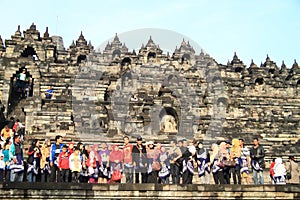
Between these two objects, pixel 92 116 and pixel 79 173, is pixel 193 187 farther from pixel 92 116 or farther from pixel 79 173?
pixel 92 116

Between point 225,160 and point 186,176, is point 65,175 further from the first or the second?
point 225,160

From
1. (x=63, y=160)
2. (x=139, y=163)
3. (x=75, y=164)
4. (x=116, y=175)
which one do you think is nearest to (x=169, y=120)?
(x=139, y=163)

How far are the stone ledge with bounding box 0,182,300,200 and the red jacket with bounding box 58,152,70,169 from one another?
1.03 m

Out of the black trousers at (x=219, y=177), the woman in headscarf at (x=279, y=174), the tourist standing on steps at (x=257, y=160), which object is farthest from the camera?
the tourist standing on steps at (x=257, y=160)

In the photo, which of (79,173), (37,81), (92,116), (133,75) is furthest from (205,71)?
(79,173)

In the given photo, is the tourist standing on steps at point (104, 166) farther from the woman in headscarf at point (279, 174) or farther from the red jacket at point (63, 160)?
the woman in headscarf at point (279, 174)

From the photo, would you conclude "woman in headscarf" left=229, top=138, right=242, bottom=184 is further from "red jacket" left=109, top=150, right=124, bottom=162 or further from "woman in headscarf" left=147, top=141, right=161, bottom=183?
"red jacket" left=109, top=150, right=124, bottom=162

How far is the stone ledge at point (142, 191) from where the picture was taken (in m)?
11.0

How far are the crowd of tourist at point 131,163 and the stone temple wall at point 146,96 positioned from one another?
21.3 feet

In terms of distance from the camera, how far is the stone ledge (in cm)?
1102

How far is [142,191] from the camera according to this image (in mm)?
11664

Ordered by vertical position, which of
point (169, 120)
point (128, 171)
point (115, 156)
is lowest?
point (128, 171)

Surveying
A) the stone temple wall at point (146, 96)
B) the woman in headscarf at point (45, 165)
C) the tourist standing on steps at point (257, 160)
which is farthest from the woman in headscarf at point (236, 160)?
the stone temple wall at point (146, 96)

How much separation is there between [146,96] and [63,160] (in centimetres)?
1359
